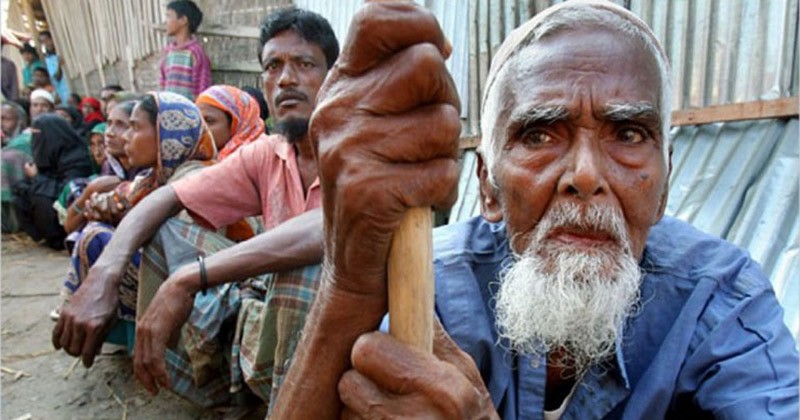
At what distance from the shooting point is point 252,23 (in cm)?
748

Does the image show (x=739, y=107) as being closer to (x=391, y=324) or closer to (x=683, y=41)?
(x=683, y=41)

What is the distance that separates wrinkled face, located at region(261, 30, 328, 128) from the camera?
3193 mm

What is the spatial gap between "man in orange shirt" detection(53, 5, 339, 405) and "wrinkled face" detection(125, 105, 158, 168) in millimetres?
857

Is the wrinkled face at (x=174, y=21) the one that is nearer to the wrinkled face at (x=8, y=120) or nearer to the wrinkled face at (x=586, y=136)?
the wrinkled face at (x=8, y=120)

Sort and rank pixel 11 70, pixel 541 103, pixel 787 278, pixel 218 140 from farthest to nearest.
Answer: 1. pixel 11 70
2. pixel 218 140
3. pixel 787 278
4. pixel 541 103

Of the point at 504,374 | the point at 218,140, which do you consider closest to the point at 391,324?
the point at 504,374

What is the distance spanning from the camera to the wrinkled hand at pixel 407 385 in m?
0.99

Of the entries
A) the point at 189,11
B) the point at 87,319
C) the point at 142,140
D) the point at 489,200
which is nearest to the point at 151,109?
the point at 142,140

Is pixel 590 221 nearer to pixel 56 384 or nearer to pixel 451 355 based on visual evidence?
pixel 451 355

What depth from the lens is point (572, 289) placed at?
4.78 ft


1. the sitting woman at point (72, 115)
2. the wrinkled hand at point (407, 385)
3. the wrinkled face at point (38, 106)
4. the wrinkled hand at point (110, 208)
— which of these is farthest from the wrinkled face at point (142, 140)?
the wrinkled face at point (38, 106)

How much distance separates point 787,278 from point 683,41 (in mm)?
1319

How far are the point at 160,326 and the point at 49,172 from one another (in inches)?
266

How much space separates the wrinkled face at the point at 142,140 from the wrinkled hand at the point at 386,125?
131 inches
